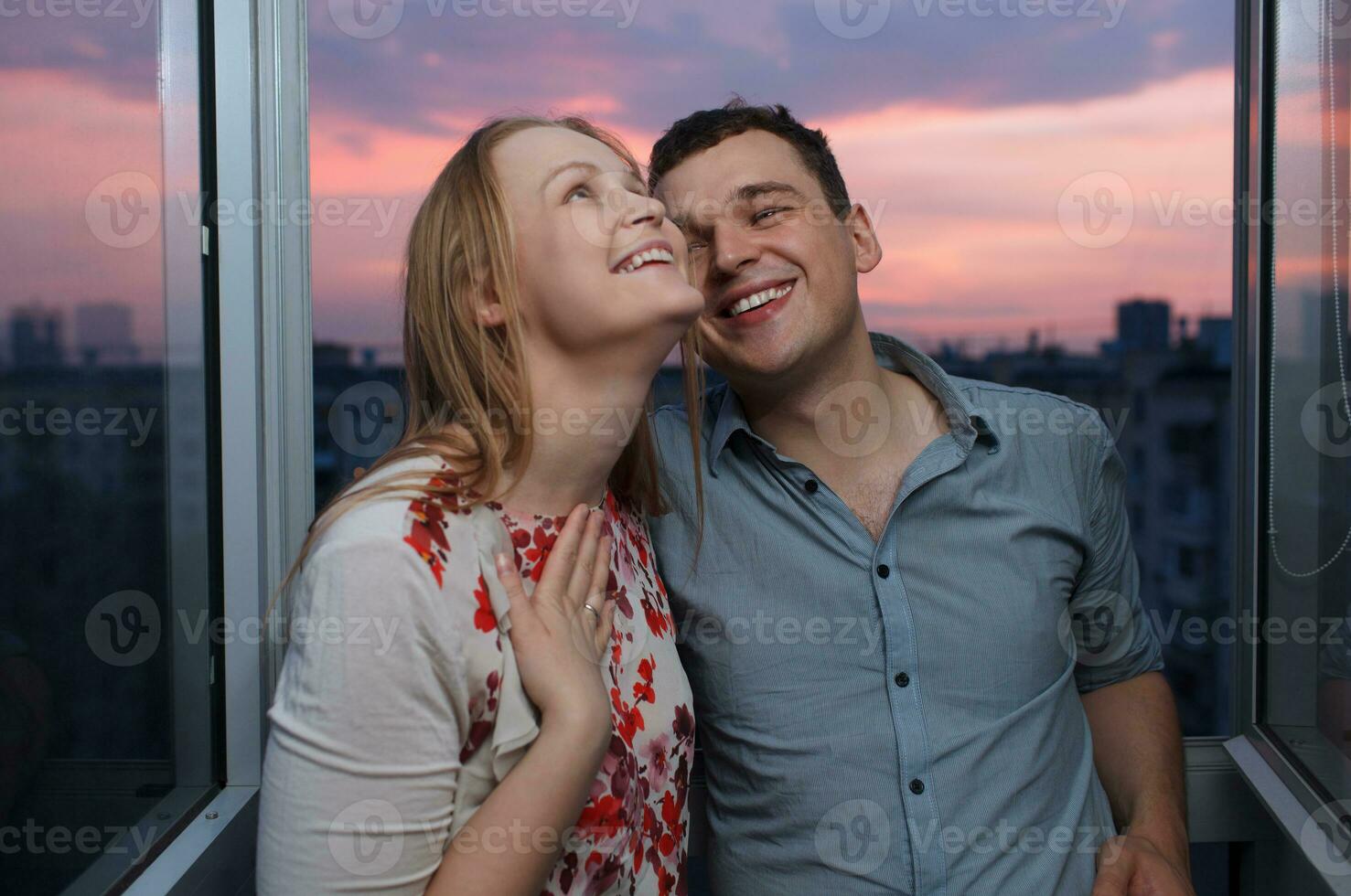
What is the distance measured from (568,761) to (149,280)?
2.70ft

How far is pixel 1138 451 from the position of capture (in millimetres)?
3318

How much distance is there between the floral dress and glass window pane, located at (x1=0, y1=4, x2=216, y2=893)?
0.30 m

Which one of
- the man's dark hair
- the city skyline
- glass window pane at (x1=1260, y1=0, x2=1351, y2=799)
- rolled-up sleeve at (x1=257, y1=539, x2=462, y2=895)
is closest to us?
rolled-up sleeve at (x1=257, y1=539, x2=462, y2=895)

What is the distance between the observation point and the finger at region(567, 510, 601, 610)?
102cm

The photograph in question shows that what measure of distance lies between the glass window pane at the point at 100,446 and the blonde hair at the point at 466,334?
0.78ft

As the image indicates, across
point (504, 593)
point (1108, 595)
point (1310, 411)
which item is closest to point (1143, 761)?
point (1108, 595)

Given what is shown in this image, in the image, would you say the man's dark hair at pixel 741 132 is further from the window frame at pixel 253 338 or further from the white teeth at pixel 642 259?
the window frame at pixel 253 338

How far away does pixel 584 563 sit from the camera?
41.8 inches

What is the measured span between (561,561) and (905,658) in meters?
0.50

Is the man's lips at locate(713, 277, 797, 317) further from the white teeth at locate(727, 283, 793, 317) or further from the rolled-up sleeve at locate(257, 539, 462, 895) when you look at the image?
the rolled-up sleeve at locate(257, 539, 462, 895)

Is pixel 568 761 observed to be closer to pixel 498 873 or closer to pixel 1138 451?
pixel 498 873

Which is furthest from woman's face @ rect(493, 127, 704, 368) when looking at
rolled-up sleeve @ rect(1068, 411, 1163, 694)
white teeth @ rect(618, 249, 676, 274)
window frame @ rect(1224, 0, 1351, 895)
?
window frame @ rect(1224, 0, 1351, 895)

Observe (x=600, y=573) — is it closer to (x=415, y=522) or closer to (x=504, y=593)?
(x=504, y=593)

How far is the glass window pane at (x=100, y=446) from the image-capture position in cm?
94
